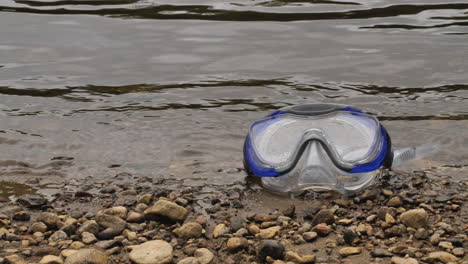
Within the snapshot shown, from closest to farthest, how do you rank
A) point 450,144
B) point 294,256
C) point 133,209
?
point 294,256, point 133,209, point 450,144

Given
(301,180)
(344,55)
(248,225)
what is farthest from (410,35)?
(248,225)

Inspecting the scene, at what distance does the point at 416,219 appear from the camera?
13.0 ft

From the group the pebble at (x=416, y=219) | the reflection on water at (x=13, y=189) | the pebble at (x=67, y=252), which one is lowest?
the reflection on water at (x=13, y=189)

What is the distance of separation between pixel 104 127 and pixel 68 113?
2.03 feet

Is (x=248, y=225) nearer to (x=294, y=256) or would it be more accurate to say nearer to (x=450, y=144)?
(x=294, y=256)

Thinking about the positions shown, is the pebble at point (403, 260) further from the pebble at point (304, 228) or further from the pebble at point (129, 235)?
the pebble at point (129, 235)

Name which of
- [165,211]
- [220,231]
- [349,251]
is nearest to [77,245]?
[165,211]

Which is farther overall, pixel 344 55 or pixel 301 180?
pixel 344 55

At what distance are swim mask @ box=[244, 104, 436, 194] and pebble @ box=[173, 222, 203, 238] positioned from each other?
83 centimetres

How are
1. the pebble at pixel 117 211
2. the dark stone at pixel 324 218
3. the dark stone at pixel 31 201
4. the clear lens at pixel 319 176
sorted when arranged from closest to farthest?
1. the dark stone at pixel 324 218
2. the pebble at pixel 117 211
3. the dark stone at pixel 31 201
4. the clear lens at pixel 319 176

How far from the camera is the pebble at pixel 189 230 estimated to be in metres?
3.92

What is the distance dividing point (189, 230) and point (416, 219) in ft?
4.14

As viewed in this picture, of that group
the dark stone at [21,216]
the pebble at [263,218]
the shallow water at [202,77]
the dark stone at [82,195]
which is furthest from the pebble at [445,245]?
the dark stone at [21,216]

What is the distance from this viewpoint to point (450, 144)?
18.5ft
